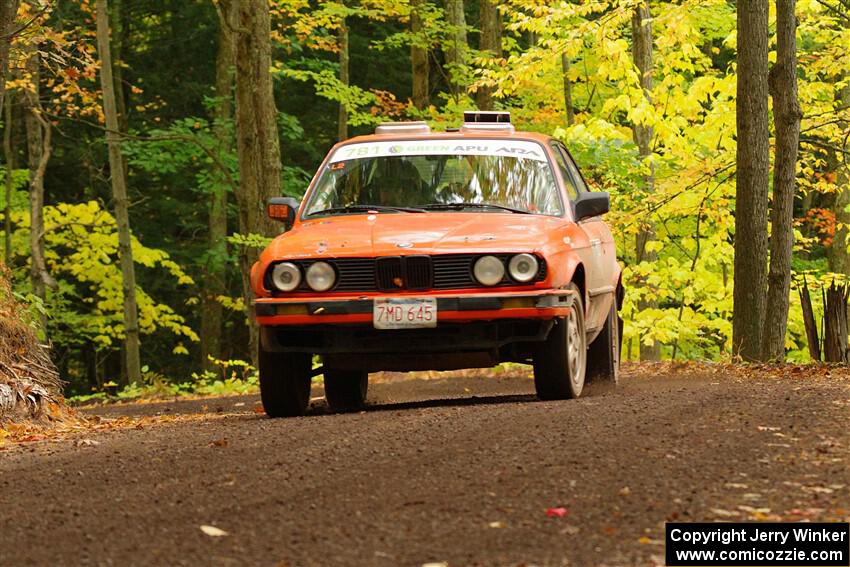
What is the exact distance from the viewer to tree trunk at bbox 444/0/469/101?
26500 mm

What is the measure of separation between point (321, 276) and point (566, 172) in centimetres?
270

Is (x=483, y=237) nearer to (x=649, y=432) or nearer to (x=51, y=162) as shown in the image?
(x=649, y=432)

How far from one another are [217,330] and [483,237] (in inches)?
992

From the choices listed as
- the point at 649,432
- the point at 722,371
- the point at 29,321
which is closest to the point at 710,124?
the point at 722,371

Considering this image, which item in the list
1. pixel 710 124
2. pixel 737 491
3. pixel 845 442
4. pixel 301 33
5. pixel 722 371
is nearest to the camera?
pixel 737 491

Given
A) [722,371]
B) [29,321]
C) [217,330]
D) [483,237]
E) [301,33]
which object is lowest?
[217,330]

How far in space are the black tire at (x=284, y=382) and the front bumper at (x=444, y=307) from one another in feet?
1.40

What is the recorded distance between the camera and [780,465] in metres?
5.98

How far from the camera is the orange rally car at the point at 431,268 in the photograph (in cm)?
851

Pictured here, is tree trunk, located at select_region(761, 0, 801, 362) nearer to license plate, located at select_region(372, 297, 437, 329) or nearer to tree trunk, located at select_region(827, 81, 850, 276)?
license plate, located at select_region(372, 297, 437, 329)

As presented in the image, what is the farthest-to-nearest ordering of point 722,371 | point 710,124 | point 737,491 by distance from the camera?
point 710,124, point 722,371, point 737,491

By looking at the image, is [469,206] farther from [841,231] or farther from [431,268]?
[841,231]

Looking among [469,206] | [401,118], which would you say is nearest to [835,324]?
[469,206]

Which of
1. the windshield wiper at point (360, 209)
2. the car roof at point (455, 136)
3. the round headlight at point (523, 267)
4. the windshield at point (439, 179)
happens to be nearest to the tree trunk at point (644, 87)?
the car roof at point (455, 136)
